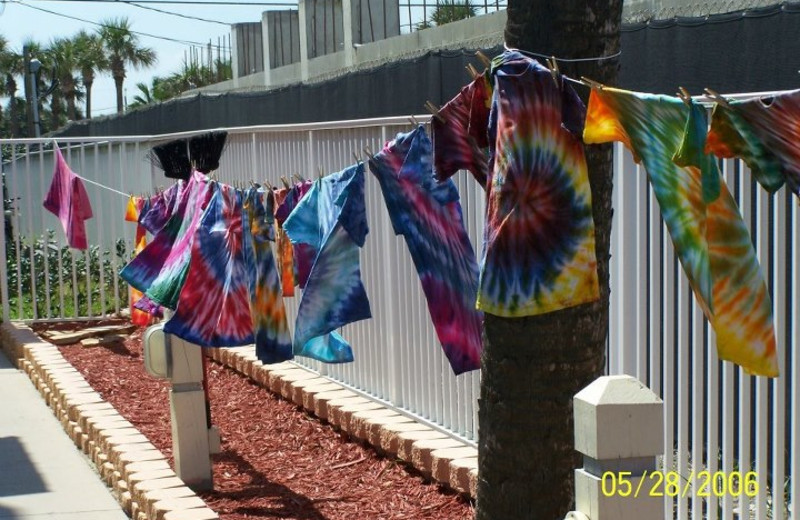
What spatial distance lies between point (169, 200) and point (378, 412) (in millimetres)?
1838

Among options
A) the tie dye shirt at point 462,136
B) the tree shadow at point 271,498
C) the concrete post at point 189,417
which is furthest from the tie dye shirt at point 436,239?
the concrete post at point 189,417

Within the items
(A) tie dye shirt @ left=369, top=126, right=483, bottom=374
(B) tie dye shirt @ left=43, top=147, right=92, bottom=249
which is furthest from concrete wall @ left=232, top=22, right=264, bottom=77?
(A) tie dye shirt @ left=369, top=126, right=483, bottom=374

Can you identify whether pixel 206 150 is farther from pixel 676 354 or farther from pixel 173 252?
pixel 676 354

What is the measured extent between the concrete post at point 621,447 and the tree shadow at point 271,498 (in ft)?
10.8

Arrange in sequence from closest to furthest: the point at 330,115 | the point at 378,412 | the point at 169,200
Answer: the point at 378,412, the point at 169,200, the point at 330,115

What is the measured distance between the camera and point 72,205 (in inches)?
440

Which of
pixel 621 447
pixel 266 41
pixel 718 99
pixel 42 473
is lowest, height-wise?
pixel 42 473

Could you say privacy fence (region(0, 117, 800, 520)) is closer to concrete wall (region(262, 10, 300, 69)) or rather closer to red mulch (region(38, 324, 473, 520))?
red mulch (region(38, 324, 473, 520))

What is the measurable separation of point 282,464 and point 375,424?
596 mm

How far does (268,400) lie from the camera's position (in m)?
8.59

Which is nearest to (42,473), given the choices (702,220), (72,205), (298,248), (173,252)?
(173,252)

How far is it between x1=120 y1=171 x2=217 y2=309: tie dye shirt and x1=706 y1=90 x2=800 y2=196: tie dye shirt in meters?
3.62

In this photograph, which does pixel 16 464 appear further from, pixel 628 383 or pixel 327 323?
pixel 628 383

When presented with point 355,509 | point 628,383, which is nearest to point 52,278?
point 355,509
